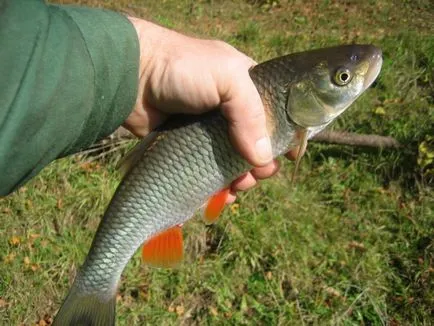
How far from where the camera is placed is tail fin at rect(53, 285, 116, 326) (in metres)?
2.31

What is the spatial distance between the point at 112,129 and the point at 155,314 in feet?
6.46

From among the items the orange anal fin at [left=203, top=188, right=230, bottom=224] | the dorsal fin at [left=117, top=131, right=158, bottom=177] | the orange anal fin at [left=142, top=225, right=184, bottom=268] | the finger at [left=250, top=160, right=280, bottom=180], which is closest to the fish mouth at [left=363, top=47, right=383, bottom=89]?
the finger at [left=250, top=160, right=280, bottom=180]

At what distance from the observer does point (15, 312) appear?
3.81m

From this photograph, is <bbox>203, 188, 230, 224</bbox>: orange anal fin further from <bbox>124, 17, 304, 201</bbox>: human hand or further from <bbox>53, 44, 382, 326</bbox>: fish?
<bbox>124, 17, 304, 201</bbox>: human hand

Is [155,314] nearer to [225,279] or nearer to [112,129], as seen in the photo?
[225,279]

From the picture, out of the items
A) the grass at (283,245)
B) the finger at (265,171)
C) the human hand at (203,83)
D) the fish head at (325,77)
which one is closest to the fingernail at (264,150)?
the human hand at (203,83)

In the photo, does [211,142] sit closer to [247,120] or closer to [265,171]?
[247,120]

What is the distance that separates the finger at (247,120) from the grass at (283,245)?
77.9 inches

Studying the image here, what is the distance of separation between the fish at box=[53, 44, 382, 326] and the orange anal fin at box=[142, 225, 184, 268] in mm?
128

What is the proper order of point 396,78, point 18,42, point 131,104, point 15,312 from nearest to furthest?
point 18,42 < point 131,104 < point 15,312 < point 396,78

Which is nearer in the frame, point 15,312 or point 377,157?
point 15,312

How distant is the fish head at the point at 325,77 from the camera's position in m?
2.16

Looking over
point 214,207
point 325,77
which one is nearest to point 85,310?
point 214,207

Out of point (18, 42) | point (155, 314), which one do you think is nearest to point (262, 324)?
point (155, 314)
